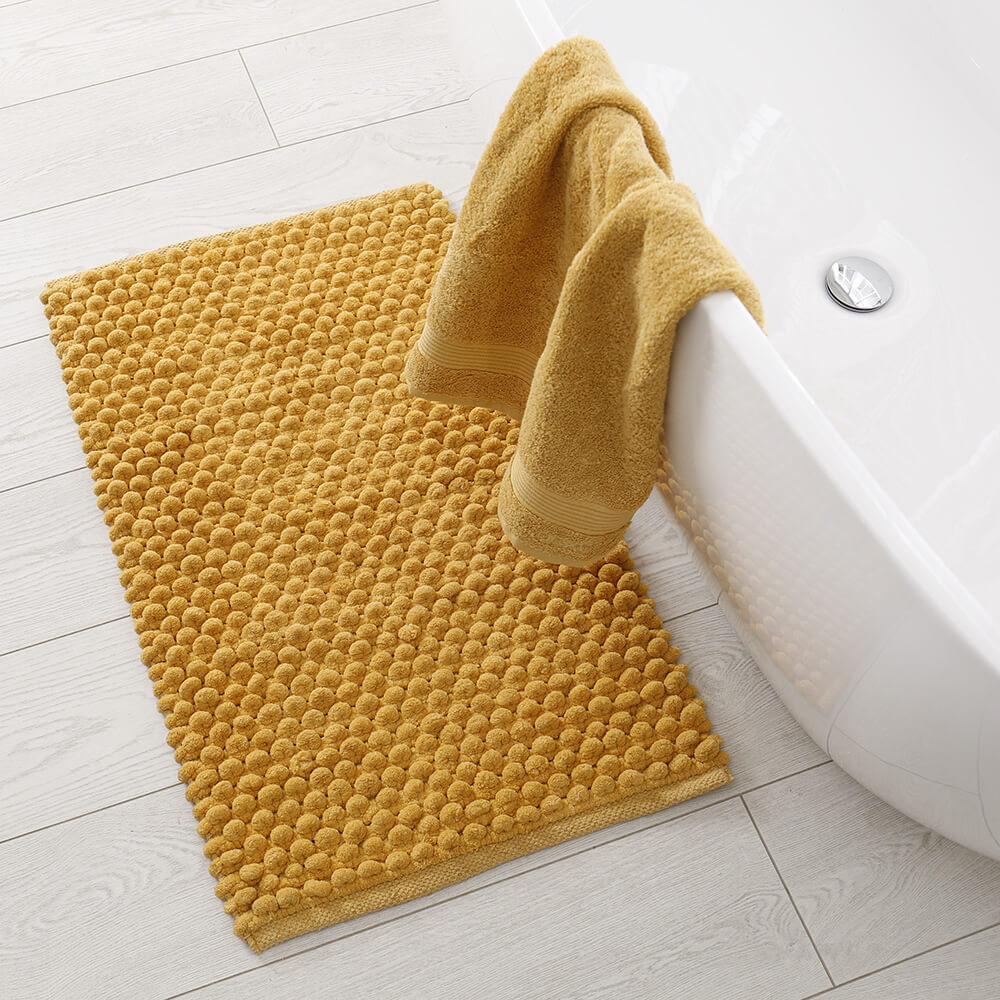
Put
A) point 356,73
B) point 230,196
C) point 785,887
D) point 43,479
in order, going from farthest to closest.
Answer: point 356,73, point 230,196, point 43,479, point 785,887

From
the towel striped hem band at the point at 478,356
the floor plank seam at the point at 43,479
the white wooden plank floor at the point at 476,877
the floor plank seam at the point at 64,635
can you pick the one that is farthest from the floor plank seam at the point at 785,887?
the floor plank seam at the point at 43,479

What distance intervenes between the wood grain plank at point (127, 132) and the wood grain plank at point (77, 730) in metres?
0.74

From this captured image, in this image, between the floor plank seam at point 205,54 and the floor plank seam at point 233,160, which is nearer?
the floor plank seam at point 233,160

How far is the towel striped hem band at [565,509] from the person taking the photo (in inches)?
41.5

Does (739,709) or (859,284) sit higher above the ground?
(859,284)

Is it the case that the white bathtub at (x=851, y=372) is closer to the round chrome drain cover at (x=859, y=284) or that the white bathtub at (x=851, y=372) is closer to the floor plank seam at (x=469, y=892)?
the round chrome drain cover at (x=859, y=284)


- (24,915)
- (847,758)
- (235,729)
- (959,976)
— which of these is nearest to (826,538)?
(847,758)

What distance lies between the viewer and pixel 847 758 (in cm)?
109

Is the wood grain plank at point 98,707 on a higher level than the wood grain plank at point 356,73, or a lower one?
lower

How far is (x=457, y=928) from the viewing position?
117cm

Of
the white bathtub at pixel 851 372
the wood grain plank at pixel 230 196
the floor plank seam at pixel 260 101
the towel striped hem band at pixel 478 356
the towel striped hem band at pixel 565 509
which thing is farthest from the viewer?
the floor plank seam at pixel 260 101

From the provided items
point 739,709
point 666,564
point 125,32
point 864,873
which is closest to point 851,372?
point 666,564

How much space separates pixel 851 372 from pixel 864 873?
23.5 inches

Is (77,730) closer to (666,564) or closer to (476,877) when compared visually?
(476,877)
